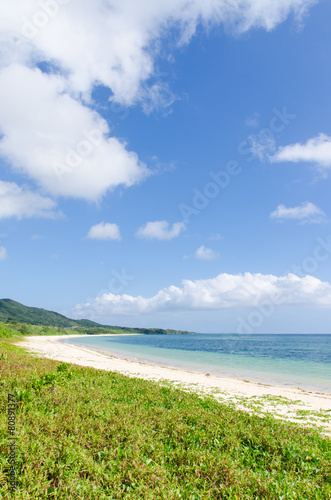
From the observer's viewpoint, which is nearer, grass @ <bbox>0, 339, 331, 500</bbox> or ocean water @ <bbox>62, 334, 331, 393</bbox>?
grass @ <bbox>0, 339, 331, 500</bbox>

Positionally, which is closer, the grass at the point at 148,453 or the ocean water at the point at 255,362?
the grass at the point at 148,453

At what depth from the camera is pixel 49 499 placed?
4.72m

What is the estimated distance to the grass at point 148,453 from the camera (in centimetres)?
512

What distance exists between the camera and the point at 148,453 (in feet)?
21.2

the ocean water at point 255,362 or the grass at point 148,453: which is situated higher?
the grass at point 148,453

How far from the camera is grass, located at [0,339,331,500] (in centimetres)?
512

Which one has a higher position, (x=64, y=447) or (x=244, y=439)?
(x=64, y=447)

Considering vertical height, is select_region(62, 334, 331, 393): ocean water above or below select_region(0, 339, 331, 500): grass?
below

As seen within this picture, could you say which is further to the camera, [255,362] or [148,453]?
[255,362]

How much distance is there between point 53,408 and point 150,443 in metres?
3.22

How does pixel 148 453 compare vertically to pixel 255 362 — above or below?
above

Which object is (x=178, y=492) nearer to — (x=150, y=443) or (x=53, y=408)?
(x=150, y=443)

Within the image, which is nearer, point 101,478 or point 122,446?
point 101,478

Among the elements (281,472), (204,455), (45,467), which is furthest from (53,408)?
(281,472)
